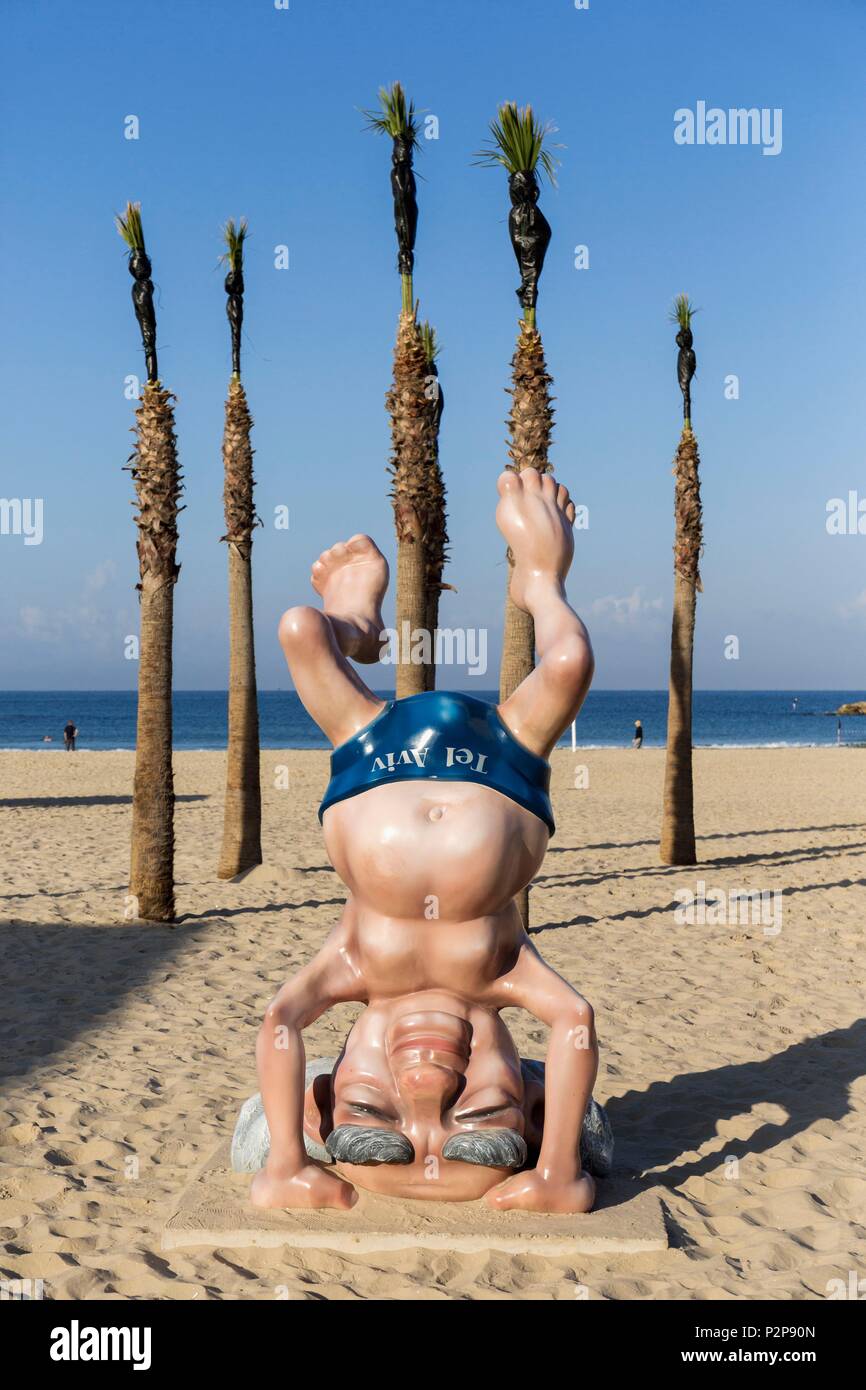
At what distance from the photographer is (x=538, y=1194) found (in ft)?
14.3

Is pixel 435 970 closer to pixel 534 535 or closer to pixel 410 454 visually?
pixel 534 535

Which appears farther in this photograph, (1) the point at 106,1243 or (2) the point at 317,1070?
(2) the point at 317,1070

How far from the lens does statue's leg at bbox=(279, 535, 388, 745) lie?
4598 millimetres

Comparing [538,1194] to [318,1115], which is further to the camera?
[318,1115]

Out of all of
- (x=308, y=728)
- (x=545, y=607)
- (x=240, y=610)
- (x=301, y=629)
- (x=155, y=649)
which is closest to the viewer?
(x=301, y=629)

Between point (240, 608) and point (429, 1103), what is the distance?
8.88 metres

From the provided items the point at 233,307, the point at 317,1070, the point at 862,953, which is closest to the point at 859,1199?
the point at 317,1070

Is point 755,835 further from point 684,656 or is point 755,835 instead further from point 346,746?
point 346,746

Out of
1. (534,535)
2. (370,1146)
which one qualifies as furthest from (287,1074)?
(534,535)

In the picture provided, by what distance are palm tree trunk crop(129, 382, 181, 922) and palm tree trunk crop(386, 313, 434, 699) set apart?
2081mm

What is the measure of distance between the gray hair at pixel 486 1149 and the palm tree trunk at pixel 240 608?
27.6 feet

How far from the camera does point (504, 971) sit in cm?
452

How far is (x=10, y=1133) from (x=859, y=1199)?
3.87 metres

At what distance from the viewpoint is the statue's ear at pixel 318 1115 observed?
471cm
